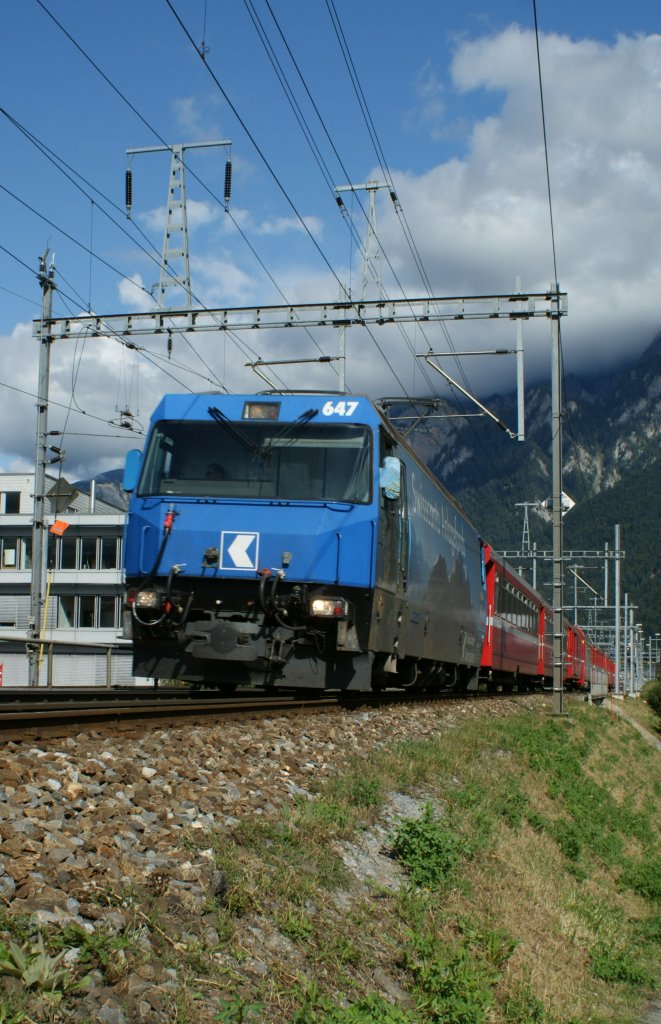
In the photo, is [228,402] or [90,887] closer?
[90,887]

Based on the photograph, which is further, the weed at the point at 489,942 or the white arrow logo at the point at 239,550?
the white arrow logo at the point at 239,550

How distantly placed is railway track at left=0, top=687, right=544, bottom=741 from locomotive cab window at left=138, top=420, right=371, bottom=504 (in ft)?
8.07

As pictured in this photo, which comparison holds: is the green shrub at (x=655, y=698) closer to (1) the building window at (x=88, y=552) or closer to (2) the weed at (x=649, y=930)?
(1) the building window at (x=88, y=552)

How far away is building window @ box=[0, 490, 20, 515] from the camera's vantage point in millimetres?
58000

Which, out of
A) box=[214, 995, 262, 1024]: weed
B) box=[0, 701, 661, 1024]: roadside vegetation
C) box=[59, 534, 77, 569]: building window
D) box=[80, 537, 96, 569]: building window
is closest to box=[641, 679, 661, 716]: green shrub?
box=[80, 537, 96, 569]: building window

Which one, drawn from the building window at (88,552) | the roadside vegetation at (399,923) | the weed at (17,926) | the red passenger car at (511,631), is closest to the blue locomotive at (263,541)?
the roadside vegetation at (399,923)

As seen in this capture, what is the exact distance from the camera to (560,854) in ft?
31.8

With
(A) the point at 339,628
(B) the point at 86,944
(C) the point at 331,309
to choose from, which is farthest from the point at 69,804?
(C) the point at 331,309

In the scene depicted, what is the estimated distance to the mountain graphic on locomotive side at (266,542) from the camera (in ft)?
35.4

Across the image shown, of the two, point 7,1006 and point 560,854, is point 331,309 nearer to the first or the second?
point 560,854

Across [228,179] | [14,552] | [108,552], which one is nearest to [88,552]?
[108,552]

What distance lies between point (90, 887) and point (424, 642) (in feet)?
36.9

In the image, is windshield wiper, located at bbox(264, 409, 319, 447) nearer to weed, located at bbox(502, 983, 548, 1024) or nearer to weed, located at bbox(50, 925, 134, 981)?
weed, located at bbox(502, 983, 548, 1024)

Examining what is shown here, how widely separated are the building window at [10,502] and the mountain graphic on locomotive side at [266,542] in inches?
1924
